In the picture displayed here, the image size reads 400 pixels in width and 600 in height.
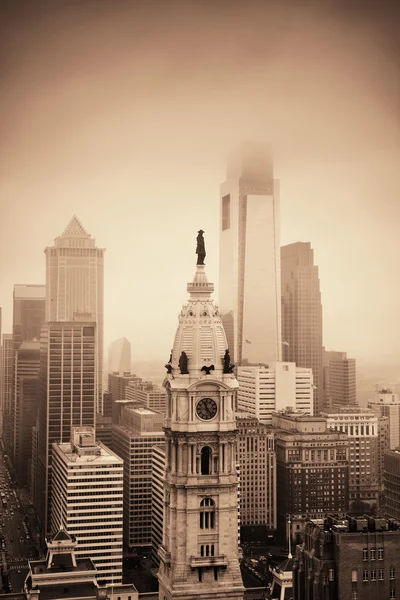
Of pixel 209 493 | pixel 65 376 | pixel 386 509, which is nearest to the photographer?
pixel 209 493

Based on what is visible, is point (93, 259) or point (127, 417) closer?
point (93, 259)

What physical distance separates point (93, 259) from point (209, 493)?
1148 cm

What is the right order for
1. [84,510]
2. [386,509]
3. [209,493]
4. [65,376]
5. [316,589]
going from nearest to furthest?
[316,589]
[209,493]
[84,510]
[386,509]
[65,376]

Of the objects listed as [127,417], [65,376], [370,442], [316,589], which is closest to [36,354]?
[65,376]

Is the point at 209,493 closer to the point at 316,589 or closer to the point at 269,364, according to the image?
the point at 316,589

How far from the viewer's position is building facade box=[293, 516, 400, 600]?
12641 mm

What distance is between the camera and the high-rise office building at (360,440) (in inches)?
1312

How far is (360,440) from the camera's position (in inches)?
1380

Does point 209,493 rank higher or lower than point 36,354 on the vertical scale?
lower

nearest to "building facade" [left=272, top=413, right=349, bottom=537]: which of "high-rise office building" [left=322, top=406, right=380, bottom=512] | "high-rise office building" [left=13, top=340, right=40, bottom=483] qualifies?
"high-rise office building" [left=322, top=406, right=380, bottom=512]

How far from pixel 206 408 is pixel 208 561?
2.33m

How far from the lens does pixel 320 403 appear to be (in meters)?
37.2

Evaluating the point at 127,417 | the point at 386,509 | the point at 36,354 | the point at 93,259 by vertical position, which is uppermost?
the point at 93,259

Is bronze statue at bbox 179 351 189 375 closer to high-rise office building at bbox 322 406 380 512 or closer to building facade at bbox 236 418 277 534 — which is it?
building facade at bbox 236 418 277 534
